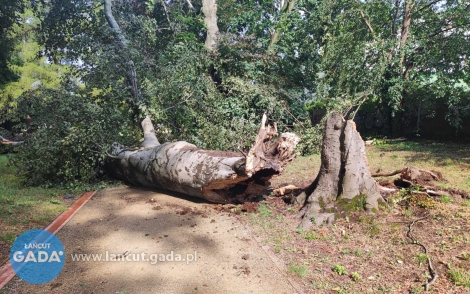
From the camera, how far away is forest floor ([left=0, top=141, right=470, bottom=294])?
284 cm

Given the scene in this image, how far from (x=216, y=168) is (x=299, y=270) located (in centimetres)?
212

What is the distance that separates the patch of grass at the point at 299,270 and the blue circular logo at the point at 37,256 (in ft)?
7.57

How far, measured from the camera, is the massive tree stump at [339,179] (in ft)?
13.8

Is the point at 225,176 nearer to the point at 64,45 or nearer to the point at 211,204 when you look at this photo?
the point at 211,204

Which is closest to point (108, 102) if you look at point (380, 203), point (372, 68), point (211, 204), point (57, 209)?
point (57, 209)

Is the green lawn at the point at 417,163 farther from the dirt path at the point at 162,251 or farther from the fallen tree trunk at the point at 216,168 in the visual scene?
the dirt path at the point at 162,251

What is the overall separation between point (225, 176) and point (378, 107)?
35.4ft

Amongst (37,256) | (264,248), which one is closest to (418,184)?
(264,248)

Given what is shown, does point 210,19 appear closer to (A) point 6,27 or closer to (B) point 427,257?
(A) point 6,27

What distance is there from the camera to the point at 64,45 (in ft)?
42.8

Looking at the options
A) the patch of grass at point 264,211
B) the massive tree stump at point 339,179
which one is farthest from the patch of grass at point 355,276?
the patch of grass at point 264,211

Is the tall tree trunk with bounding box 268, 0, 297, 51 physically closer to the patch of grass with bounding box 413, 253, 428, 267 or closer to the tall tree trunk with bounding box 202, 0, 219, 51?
the tall tree trunk with bounding box 202, 0, 219, 51

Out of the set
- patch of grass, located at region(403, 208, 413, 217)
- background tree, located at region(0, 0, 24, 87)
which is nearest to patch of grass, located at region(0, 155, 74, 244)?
patch of grass, located at region(403, 208, 413, 217)

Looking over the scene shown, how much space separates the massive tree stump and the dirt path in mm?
1012
